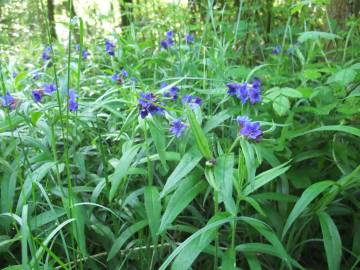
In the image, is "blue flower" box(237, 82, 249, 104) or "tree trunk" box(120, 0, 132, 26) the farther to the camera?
"tree trunk" box(120, 0, 132, 26)

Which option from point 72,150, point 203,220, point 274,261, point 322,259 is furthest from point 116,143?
point 322,259

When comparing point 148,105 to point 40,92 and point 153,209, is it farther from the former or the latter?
point 40,92

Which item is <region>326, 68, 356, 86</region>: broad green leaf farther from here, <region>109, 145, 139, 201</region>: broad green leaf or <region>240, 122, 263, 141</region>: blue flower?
<region>109, 145, 139, 201</region>: broad green leaf

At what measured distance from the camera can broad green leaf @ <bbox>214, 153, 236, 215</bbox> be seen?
45.3 inches

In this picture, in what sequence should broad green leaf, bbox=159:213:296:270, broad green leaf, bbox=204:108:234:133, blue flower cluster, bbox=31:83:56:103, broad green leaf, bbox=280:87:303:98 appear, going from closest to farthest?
1. broad green leaf, bbox=159:213:296:270
2. broad green leaf, bbox=204:108:234:133
3. broad green leaf, bbox=280:87:303:98
4. blue flower cluster, bbox=31:83:56:103

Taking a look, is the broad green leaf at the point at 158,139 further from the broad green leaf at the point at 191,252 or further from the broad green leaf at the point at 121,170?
the broad green leaf at the point at 191,252

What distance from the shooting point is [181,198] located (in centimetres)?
126

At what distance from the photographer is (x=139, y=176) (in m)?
1.85

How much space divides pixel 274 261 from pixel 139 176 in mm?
670

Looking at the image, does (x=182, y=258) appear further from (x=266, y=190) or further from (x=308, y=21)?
(x=308, y=21)

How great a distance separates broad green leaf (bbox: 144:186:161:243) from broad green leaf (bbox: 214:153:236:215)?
0.26 metres

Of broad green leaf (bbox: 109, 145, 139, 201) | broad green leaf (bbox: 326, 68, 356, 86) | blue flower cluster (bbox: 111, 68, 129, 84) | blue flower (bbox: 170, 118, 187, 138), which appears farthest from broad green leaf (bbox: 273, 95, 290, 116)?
blue flower cluster (bbox: 111, 68, 129, 84)

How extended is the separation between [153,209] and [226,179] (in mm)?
318

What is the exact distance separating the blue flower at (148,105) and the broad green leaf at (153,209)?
0.91ft
